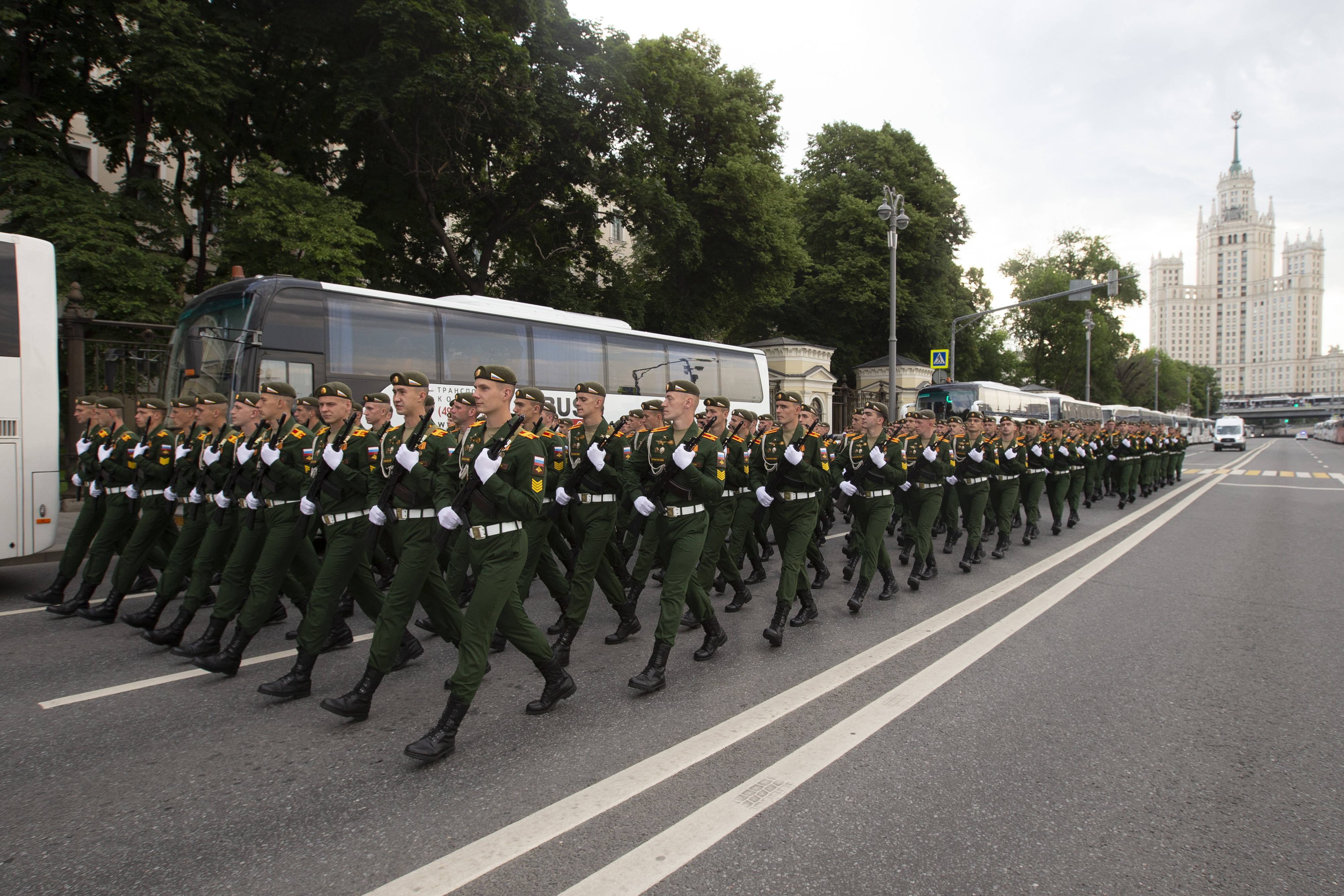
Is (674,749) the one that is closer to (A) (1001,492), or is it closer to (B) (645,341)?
(A) (1001,492)

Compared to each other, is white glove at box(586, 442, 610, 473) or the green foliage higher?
the green foliage

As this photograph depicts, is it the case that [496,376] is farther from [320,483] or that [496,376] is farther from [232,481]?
[232,481]

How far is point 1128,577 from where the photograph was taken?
8.66 metres

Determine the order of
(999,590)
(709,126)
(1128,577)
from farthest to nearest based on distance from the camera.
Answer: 1. (709,126)
2. (1128,577)
3. (999,590)

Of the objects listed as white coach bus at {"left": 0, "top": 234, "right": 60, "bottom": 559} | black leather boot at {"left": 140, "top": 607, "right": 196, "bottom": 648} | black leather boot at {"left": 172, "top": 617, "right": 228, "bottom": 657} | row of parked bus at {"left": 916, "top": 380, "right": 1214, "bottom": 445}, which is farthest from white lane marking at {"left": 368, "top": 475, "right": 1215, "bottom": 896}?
row of parked bus at {"left": 916, "top": 380, "right": 1214, "bottom": 445}

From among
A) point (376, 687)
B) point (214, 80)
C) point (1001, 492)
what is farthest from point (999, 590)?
point (214, 80)

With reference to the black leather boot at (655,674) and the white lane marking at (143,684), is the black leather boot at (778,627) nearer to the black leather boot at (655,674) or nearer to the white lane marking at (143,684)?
the black leather boot at (655,674)

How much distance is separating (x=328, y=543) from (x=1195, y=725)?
491 centimetres

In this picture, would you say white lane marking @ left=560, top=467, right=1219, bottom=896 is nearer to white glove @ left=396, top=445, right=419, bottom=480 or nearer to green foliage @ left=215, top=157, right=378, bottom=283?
white glove @ left=396, top=445, right=419, bottom=480

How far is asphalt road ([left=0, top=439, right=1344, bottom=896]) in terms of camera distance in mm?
2902

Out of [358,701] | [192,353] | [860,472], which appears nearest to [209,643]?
[358,701]

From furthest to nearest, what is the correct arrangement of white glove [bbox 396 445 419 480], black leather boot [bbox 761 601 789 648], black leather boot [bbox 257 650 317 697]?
black leather boot [bbox 761 601 789 648], black leather boot [bbox 257 650 317 697], white glove [bbox 396 445 419 480]

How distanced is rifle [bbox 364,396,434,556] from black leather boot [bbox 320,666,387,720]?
2.31 ft

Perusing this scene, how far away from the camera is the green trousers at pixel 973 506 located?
932 cm
